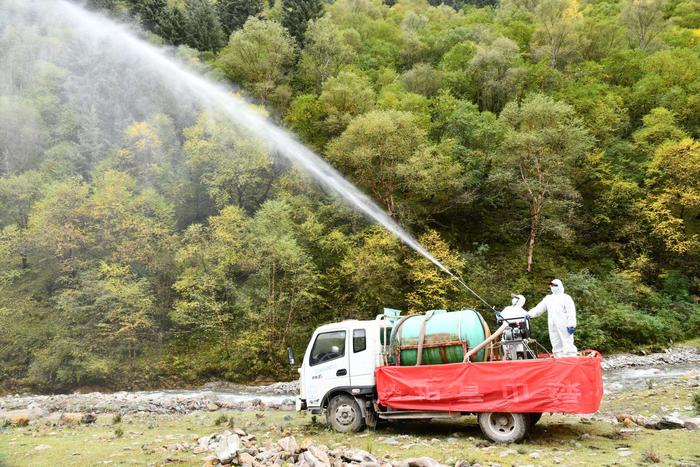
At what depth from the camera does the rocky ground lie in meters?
8.03

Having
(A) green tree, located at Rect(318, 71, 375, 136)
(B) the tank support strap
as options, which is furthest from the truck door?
(A) green tree, located at Rect(318, 71, 375, 136)

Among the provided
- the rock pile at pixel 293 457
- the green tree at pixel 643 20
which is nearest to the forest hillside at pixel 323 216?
the green tree at pixel 643 20

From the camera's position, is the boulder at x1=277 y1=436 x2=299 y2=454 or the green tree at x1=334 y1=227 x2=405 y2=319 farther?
the green tree at x1=334 y1=227 x2=405 y2=319

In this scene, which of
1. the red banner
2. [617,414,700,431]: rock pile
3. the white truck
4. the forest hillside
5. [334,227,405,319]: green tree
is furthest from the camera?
the forest hillside

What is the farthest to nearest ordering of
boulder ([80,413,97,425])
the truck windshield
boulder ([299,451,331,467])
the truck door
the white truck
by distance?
boulder ([80,413,97,425])
the truck windshield
the truck door
the white truck
boulder ([299,451,331,467])

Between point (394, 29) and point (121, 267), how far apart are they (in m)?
65.4

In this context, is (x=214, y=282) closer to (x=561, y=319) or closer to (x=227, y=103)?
(x=561, y=319)

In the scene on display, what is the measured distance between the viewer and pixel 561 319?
9.94 metres

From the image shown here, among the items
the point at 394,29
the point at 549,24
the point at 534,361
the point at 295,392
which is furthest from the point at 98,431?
the point at 394,29

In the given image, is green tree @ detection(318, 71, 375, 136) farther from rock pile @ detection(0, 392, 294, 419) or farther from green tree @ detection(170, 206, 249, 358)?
rock pile @ detection(0, 392, 294, 419)

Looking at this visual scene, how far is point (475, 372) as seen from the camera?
988cm

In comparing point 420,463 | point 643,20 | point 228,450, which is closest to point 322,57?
point 643,20

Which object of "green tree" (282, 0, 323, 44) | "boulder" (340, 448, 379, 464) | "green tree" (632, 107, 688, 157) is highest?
"green tree" (282, 0, 323, 44)

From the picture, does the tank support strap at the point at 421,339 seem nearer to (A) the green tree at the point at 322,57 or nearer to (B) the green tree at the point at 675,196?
(B) the green tree at the point at 675,196
